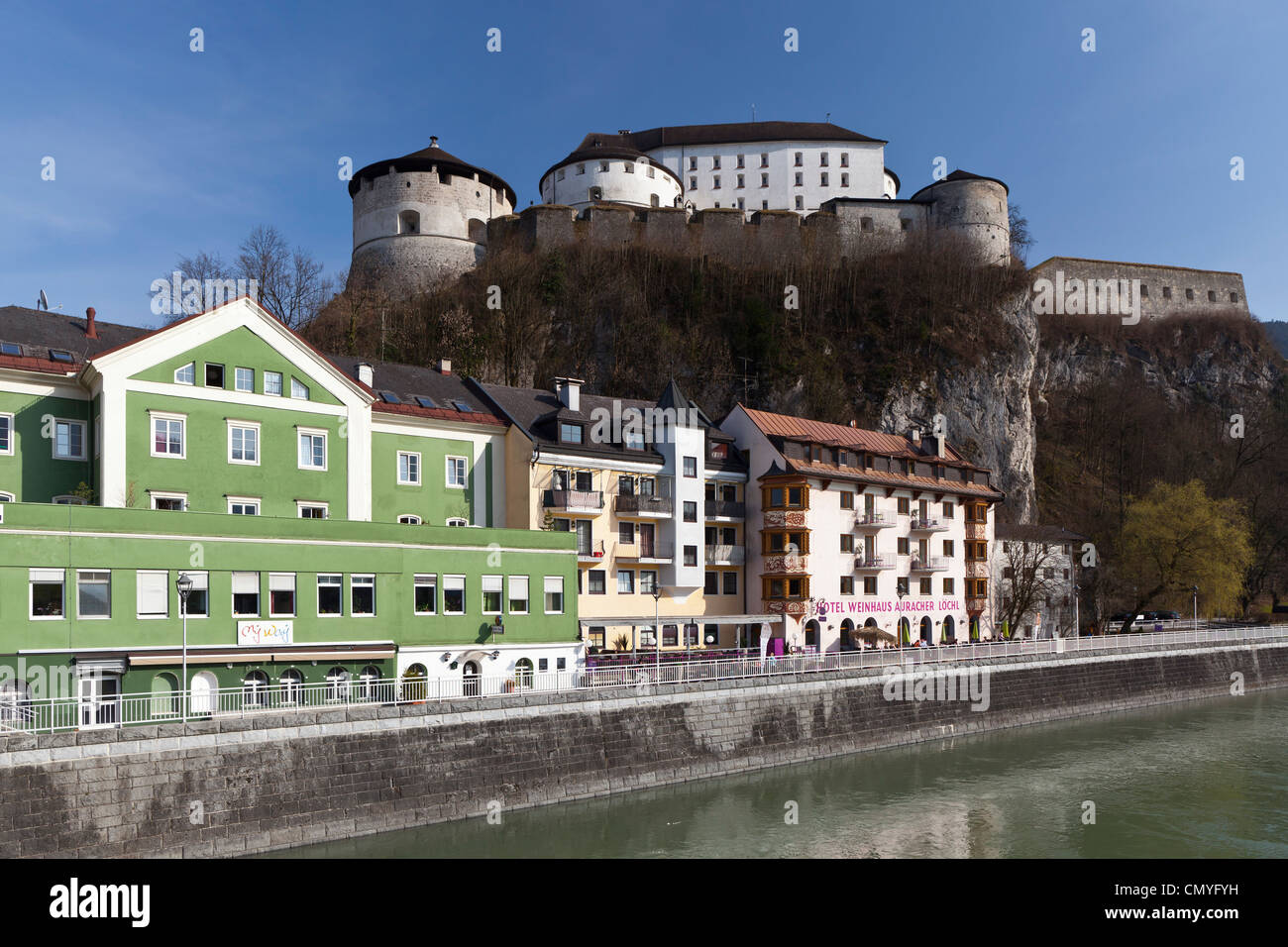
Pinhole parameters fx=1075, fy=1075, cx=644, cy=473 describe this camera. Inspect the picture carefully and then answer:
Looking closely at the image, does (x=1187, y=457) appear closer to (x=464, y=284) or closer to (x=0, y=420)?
(x=464, y=284)

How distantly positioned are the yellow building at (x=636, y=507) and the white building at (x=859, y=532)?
1.53m

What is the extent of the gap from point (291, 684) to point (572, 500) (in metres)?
14.2

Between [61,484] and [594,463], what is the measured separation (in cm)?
1811

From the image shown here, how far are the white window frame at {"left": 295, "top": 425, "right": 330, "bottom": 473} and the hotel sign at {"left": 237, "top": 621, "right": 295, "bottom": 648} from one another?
7139 millimetres

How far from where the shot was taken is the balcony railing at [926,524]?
2025 inches

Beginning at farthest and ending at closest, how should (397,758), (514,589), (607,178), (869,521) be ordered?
(607,178)
(869,521)
(514,589)
(397,758)

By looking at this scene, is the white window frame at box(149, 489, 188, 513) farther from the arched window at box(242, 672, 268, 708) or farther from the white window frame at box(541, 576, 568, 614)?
the white window frame at box(541, 576, 568, 614)

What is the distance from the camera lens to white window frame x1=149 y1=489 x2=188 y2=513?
30.3m

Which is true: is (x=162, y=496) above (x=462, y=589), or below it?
above

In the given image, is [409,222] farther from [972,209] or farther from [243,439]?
[243,439]

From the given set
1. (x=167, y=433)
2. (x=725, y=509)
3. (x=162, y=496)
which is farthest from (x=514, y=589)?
(x=725, y=509)

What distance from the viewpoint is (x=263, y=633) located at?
27.2 m

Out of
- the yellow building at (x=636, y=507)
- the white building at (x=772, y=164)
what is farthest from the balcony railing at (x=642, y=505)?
the white building at (x=772, y=164)

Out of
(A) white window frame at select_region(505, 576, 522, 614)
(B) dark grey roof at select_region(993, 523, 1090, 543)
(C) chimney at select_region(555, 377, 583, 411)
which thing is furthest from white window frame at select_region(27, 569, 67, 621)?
(B) dark grey roof at select_region(993, 523, 1090, 543)
